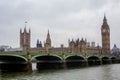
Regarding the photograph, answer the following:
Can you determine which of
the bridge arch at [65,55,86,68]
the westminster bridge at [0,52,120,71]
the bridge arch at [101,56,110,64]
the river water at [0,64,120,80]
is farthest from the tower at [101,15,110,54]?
the river water at [0,64,120,80]

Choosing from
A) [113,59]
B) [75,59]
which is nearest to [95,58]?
[75,59]

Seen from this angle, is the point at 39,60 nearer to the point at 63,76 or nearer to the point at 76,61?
the point at 76,61

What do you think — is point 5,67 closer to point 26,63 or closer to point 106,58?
point 26,63

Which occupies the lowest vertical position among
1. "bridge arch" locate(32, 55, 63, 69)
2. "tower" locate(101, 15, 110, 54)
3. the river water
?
the river water

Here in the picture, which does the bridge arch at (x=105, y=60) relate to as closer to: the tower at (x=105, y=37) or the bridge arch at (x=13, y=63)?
the tower at (x=105, y=37)

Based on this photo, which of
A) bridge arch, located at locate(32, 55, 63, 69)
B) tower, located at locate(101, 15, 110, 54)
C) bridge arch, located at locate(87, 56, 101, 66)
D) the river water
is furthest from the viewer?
tower, located at locate(101, 15, 110, 54)

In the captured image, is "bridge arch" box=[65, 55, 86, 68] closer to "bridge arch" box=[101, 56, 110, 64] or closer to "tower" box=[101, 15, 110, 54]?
"bridge arch" box=[101, 56, 110, 64]

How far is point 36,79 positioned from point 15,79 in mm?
3975

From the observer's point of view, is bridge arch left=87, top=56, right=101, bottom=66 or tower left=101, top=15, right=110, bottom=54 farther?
tower left=101, top=15, right=110, bottom=54

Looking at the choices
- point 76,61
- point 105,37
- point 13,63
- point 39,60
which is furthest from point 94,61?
point 13,63

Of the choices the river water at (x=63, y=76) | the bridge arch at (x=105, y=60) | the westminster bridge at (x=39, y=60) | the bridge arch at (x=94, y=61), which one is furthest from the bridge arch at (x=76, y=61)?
the river water at (x=63, y=76)

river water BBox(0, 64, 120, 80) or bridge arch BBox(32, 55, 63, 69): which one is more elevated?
bridge arch BBox(32, 55, 63, 69)

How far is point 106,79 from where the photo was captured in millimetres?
51344

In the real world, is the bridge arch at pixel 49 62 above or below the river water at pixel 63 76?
above
